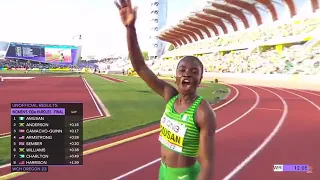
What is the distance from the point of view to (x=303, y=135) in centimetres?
901

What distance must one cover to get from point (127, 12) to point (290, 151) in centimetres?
593

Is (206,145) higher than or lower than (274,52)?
lower

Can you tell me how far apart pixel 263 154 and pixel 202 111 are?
17.9 feet

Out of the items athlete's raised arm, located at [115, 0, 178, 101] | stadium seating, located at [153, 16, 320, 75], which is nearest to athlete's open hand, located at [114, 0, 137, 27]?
athlete's raised arm, located at [115, 0, 178, 101]

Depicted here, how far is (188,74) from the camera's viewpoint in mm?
2244

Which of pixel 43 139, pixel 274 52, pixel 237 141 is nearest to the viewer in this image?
pixel 43 139

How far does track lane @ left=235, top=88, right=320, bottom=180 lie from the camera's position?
5.82 metres

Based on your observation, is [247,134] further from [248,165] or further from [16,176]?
[16,176]
